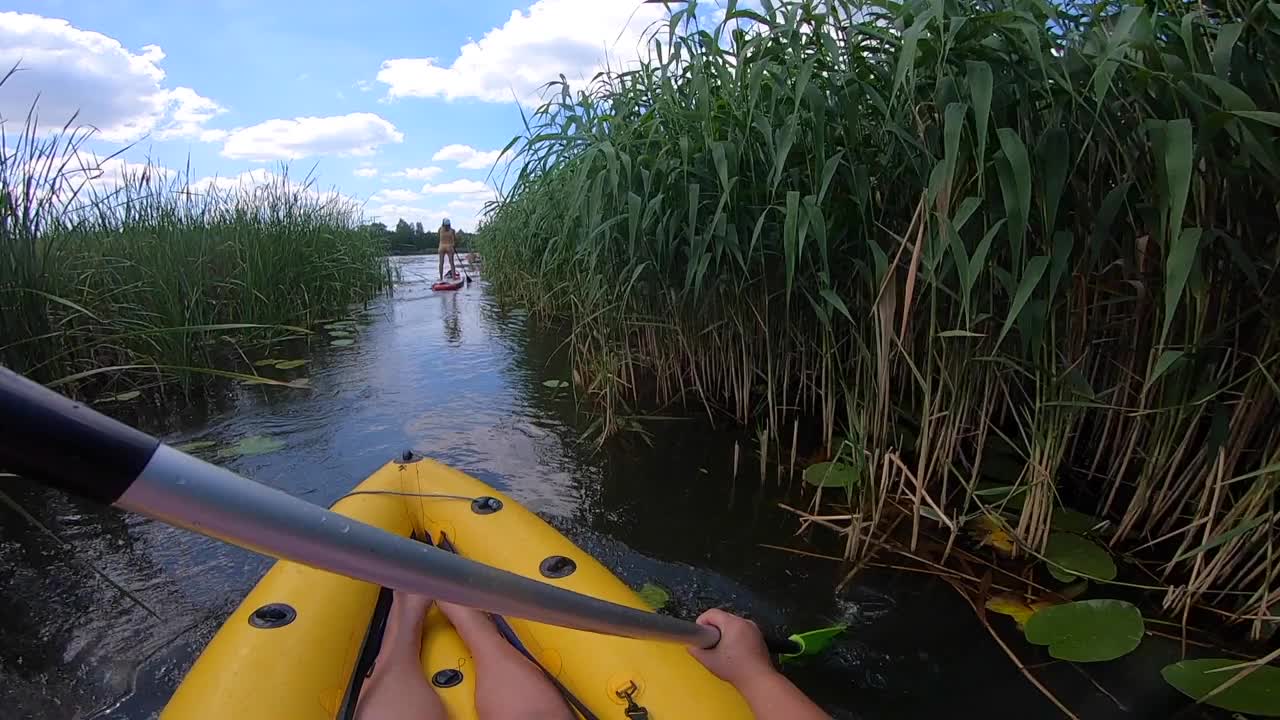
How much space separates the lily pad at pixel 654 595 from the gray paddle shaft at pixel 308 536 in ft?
3.92

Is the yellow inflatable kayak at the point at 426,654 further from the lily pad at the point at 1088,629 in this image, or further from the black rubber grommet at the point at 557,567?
the lily pad at the point at 1088,629

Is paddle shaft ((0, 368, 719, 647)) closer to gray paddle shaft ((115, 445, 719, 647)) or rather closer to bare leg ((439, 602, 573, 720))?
gray paddle shaft ((115, 445, 719, 647))

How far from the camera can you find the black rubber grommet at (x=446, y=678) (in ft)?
4.46

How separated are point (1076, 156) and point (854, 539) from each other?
1247mm

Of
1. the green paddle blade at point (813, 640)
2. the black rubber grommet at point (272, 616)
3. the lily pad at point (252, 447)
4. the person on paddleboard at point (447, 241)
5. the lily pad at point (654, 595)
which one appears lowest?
the lily pad at point (654, 595)

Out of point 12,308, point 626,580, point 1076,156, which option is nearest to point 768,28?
point 1076,156

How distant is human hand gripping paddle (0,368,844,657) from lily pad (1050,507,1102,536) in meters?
1.91

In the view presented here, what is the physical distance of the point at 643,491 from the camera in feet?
8.78

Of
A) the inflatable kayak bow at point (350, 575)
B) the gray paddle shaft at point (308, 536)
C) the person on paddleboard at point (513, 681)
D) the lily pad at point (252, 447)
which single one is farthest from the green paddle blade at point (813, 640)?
the lily pad at point (252, 447)

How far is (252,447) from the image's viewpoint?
3.13 m

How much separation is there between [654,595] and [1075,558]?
1.23 meters

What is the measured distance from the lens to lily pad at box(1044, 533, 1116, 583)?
68.4 inches

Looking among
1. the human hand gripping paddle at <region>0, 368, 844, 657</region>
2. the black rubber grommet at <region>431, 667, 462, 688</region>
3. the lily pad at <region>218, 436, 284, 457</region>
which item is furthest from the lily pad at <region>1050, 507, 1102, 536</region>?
the lily pad at <region>218, 436, 284, 457</region>

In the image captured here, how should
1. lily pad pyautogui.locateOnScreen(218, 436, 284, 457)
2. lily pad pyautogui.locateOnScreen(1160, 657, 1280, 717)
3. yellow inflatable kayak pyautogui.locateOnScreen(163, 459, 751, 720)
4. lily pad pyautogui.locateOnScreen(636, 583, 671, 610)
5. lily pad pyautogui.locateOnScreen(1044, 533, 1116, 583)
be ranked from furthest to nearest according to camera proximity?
1. lily pad pyautogui.locateOnScreen(218, 436, 284, 457)
2. lily pad pyautogui.locateOnScreen(636, 583, 671, 610)
3. lily pad pyautogui.locateOnScreen(1044, 533, 1116, 583)
4. lily pad pyautogui.locateOnScreen(1160, 657, 1280, 717)
5. yellow inflatable kayak pyautogui.locateOnScreen(163, 459, 751, 720)
